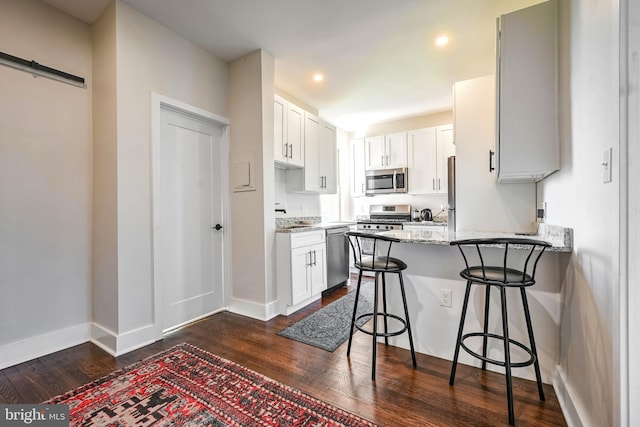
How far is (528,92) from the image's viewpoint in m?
1.83

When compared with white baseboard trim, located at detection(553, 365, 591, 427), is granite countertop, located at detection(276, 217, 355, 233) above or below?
above

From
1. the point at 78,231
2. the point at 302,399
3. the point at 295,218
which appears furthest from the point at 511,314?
the point at 78,231

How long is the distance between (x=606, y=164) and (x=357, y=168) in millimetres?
4360

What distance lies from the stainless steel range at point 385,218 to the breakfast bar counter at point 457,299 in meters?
2.49

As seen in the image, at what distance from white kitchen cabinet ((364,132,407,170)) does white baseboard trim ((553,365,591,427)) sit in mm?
3648

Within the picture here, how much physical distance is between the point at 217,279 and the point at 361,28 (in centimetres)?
297

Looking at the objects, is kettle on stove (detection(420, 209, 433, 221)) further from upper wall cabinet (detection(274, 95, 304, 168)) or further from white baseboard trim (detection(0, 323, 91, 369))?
white baseboard trim (detection(0, 323, 91, 369))

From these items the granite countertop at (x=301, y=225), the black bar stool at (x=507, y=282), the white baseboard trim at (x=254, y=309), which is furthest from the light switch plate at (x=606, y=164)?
the white baseboard trim at (x=254, y=309)

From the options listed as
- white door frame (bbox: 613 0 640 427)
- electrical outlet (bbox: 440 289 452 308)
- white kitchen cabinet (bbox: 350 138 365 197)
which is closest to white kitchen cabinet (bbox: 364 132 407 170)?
white kitchen cabinet (bbox: 350 138 365 197)

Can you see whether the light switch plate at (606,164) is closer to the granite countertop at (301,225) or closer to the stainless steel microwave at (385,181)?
the granite countertop at (301,225)

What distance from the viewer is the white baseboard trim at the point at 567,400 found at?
1.34 meters

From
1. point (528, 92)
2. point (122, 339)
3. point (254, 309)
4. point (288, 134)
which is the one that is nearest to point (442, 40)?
point (528, 92)

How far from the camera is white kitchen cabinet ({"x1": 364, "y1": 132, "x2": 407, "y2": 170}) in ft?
15.9

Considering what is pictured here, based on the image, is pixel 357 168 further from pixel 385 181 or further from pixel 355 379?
pixel 355 379
